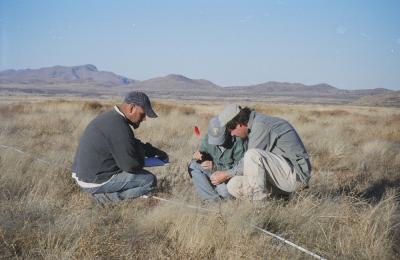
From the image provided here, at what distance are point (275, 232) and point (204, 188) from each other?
1.39 metres

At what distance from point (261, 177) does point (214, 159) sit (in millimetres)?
1071

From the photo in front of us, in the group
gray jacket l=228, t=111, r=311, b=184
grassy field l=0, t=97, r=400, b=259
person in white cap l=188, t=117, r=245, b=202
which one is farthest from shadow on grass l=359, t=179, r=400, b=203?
person in white cap l=188, t=117, r=245, b=202

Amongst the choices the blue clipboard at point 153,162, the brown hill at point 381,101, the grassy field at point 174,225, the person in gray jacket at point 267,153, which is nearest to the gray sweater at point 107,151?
the blue clipboard at point 153,162

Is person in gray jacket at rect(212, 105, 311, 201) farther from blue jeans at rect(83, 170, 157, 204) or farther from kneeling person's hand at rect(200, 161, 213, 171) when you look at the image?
blue jeans at rect(83, 170, 157, 204)

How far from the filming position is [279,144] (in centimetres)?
561

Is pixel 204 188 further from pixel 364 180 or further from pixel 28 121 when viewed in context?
pixel 28 121

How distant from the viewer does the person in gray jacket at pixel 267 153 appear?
17.7 ft

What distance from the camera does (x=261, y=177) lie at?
5285 millimetres

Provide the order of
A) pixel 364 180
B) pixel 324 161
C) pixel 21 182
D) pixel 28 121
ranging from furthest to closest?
pixel 28 121, pixel 324 161, pixel 364 180, pixel 21 182

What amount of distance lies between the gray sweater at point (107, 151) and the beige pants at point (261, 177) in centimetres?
112

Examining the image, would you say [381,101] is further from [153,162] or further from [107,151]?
[107,151]

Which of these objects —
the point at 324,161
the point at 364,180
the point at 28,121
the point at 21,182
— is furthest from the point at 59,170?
the point at 28,121

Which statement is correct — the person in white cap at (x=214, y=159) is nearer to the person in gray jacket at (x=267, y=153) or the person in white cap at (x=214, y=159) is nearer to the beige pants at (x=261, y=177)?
the person in gray jacket at (x=267, y=153)

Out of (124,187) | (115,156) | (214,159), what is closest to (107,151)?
(115,156)
